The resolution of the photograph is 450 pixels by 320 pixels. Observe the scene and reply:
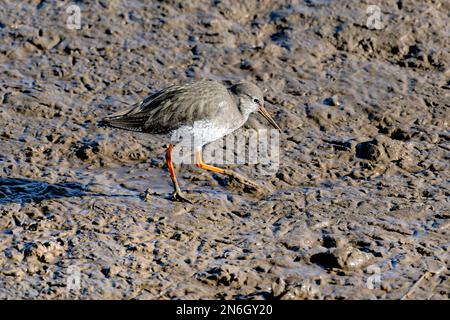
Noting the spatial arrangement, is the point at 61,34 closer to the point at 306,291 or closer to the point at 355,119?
the point at 355,119

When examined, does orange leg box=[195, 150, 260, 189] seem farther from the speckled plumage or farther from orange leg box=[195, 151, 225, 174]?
the speckled plumage

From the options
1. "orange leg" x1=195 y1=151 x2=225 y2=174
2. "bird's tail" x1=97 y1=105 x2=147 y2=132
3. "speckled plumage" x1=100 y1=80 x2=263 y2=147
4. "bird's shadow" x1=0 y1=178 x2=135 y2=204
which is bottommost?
"bird's shadow" x1=0 y1=178 x2=135 y2=204

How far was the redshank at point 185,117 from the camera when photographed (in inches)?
353

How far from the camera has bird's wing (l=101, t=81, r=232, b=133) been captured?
8.97 m

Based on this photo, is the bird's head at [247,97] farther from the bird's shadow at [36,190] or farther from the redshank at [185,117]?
the bird's shadow at [36,190]

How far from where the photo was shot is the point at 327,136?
10.1 metres

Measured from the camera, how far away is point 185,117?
8953 mm

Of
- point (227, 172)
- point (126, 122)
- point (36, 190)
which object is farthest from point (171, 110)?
point (36, 190)

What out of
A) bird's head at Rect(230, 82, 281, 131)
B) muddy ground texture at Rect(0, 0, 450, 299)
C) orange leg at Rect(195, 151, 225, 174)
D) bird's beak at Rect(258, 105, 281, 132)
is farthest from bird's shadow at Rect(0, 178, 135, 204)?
bird's beak at Rect(258, 105, 281, 132)

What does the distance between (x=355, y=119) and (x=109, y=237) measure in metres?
4.05

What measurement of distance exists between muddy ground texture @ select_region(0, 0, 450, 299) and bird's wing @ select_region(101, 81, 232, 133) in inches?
13.4

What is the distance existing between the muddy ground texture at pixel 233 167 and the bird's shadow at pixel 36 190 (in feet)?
0.08

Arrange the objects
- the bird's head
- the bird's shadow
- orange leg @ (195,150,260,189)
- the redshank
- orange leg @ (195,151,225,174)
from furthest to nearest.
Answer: the bird's head
orange leg @ (195,151,225,174)
orange leg @ (195,150,260,189)
the redshank
the bird's shadow

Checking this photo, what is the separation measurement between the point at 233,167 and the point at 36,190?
7.97 ft
